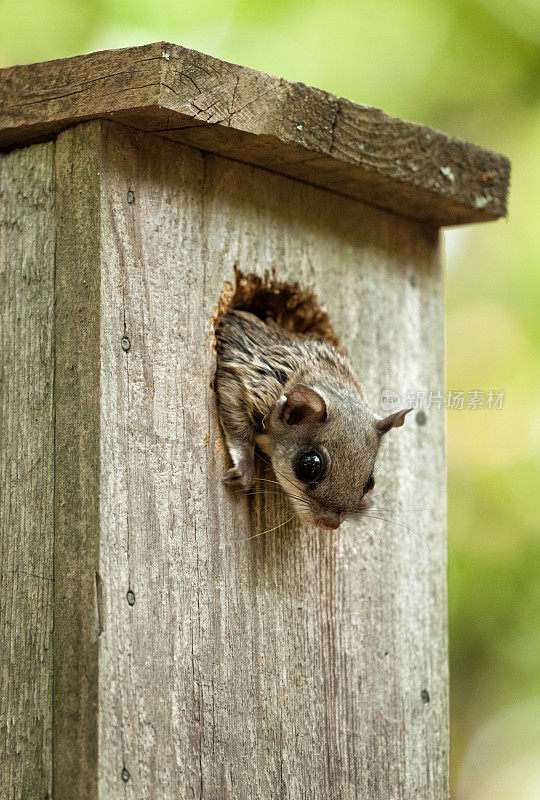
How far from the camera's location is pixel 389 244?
13.1ft

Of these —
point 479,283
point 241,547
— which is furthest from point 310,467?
point 479,283

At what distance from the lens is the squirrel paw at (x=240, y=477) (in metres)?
3.14

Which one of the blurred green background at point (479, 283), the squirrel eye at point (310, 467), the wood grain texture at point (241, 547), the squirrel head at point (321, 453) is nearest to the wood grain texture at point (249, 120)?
the wood grain texture at point (241, 547)

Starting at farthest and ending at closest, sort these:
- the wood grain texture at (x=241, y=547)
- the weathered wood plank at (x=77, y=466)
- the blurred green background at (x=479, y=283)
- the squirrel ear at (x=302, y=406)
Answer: the blurred green background at (x=479, y=283)
the squirrel ear at (x=302, y=406)
the wood grain texture at (x=241, y=547)
the weathered wood plank at (x=77, y=466)

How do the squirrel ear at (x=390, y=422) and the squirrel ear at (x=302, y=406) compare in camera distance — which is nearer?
the squirrel ear at (x=302, y=406)

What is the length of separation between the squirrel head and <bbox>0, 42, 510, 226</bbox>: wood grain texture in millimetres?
843

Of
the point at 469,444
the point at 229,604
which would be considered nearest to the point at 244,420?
the point at 229,604

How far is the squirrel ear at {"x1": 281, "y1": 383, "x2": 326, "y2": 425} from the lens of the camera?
3.06m

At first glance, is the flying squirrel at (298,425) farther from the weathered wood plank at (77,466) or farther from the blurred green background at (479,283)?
the blurred green background at (479,283)

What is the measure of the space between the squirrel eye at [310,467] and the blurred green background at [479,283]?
13.7 ft

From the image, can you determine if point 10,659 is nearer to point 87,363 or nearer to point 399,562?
point 87,363

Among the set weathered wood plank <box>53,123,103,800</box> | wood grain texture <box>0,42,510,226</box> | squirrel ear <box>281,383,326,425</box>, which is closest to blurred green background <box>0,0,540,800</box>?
wood grain texture <box>0,42,510,226</box>

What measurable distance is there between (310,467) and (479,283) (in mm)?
5002

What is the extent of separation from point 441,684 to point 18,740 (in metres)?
1.75
